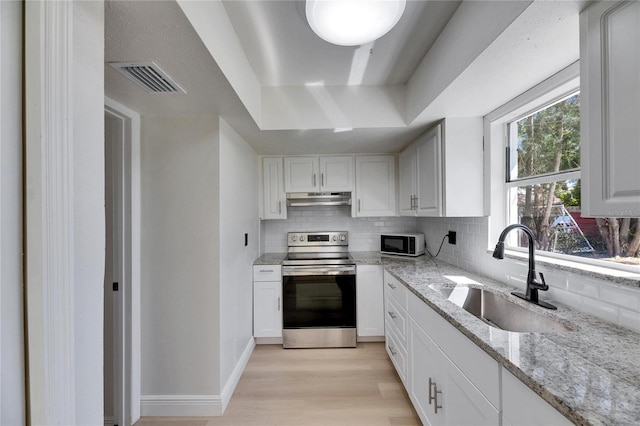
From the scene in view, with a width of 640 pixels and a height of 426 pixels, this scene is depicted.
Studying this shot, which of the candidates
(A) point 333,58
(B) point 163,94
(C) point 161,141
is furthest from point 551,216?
(C) point 161,141

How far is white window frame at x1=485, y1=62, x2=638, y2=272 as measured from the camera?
4.47 ft

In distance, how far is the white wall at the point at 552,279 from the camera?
1.07 metres

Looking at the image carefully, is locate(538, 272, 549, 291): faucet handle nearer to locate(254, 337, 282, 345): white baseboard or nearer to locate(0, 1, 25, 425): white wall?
locate(0, 1, 25, 425): white wall

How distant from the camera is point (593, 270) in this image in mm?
1190

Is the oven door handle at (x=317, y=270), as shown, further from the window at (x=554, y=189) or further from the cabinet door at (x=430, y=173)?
the window at (x=554, y=189)

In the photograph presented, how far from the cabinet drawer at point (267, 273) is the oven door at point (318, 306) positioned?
0.27 ft

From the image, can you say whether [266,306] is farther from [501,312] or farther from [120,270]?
[501,312]

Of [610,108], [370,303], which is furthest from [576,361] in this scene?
[370,303]

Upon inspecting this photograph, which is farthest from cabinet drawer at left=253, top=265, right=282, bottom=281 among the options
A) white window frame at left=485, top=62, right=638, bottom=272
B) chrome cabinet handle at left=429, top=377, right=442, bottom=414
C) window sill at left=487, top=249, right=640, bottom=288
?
window sill at left=487, top=249, right=640, bottom=288

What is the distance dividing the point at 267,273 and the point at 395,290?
4.24 feet

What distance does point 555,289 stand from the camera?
137 cm

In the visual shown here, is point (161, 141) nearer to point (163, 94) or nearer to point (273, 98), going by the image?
point (163, 94)

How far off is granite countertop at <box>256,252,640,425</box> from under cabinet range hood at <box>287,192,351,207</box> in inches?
68.7

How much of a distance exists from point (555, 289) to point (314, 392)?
175 cm
